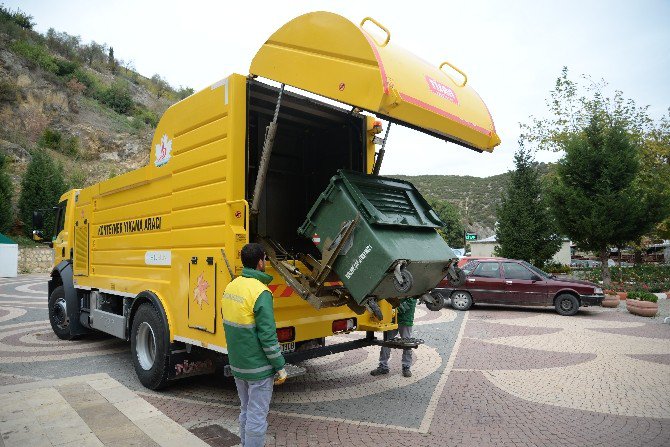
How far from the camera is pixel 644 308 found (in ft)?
39.9

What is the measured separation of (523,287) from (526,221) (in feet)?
33.7

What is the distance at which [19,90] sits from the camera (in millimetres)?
40906

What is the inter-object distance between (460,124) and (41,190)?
33367mm

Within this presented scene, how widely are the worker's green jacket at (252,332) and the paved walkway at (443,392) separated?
1.19 meters

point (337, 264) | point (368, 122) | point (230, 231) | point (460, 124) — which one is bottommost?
point (337, 264)

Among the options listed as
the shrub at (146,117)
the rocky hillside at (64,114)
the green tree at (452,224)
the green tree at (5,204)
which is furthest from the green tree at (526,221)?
the shrub at (146,117)

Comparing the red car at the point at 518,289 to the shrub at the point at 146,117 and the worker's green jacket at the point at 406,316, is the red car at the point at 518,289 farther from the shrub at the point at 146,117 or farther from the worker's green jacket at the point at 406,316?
the shrub at the point at 146,117

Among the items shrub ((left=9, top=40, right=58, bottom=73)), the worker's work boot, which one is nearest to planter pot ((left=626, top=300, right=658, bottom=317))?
the worker's work boot

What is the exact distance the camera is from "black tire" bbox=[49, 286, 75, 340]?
26.8 ft

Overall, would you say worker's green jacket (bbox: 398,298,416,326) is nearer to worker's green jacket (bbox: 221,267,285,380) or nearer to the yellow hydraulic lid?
the yellow hydraulic lid

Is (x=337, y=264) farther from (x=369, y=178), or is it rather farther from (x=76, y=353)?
(x=76, y=353)

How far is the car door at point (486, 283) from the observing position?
13078 mm

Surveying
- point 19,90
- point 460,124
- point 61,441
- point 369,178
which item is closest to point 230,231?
point 369,178

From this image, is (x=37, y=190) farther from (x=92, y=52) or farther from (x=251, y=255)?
(x=92, y=52)
